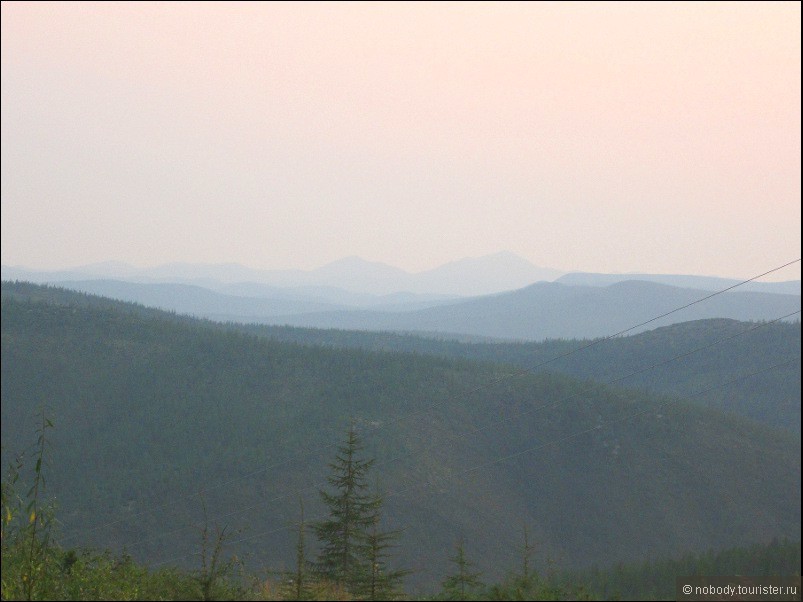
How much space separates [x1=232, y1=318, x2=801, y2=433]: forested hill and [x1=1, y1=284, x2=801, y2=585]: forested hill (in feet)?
23.8

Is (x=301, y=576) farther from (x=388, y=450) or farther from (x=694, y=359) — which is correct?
(x=694, y=359)

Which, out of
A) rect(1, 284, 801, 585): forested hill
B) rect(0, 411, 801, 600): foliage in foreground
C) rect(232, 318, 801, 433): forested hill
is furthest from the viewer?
rect(232, 318, 801, 433): forested hill

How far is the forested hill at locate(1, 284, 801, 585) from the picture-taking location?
49375 millimetres

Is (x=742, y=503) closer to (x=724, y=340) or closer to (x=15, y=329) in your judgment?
(x=724, y=340)

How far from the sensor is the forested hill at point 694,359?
64.5m

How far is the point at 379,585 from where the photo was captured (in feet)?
47.5

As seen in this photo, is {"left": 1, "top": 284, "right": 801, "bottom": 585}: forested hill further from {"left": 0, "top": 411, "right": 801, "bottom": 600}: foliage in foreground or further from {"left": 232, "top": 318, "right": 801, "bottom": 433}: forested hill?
{"left": 0, "top": 411, "right": 801, "bottom": 600}: foliage in foreground

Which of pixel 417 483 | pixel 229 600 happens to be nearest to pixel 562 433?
pixel 417 483

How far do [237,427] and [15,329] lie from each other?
95.9 feet

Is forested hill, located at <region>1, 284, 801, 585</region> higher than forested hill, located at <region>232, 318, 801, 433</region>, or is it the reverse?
forested hill, located at <region>232, 318, 801, 433</region>

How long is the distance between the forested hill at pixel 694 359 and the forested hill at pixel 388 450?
7.25 metres

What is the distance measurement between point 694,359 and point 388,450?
131 feet

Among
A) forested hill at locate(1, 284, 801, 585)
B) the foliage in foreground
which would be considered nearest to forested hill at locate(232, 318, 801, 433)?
forested hill at locate(1, 284, 801, 585)

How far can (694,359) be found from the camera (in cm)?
8094
